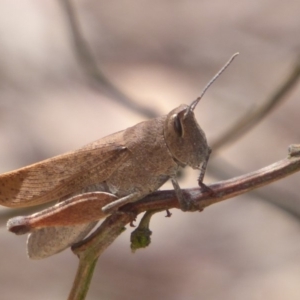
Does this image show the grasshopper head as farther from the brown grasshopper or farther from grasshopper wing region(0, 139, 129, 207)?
grasshopper wing region(0, 139, 129, 207)

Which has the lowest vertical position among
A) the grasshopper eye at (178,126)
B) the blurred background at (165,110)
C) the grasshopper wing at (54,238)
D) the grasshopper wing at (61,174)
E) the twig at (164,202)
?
the twig at (164,202)

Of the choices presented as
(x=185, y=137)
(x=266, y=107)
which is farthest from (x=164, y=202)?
(x=266, y=107)

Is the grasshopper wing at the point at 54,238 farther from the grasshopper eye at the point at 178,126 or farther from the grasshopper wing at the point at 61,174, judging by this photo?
the grasshopper eye at the point at 178,126

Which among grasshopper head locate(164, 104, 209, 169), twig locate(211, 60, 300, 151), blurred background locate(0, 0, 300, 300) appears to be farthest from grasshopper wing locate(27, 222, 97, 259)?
twig locate(211, 60, 300, 151)

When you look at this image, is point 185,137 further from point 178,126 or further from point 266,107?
point 266,107

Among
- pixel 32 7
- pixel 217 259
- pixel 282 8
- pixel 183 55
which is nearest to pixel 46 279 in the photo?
pixel 217 259

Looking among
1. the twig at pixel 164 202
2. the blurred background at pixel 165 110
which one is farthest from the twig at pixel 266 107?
the twig at pixel 164 202
